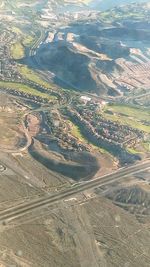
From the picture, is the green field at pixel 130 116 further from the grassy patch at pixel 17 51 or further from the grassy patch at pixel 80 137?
the grassy patch at pixel 17 51

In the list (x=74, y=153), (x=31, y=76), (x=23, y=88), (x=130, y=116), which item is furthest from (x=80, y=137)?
(x=31, y=76)

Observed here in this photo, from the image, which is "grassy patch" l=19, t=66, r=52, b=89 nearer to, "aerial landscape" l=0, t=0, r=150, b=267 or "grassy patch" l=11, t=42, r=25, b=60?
"aerial landscape" l=0, t=0, r=150, b=267

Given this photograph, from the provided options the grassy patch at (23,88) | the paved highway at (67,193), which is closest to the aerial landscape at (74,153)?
the paved highway at (67,193)

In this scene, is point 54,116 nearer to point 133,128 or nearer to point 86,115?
point 86,115

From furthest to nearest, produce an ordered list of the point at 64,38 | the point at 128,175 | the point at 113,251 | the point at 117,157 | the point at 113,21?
the point at 113,21 < the point at 64,38 < the point at 117,157 < the point at 128,175 < the point at 113,251

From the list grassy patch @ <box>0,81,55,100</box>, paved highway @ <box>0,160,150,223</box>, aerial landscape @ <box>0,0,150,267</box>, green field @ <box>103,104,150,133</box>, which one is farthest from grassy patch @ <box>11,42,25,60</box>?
paved highway @ <box>0,160,150,223</box>

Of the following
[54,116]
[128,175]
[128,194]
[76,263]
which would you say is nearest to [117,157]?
[128,175]
